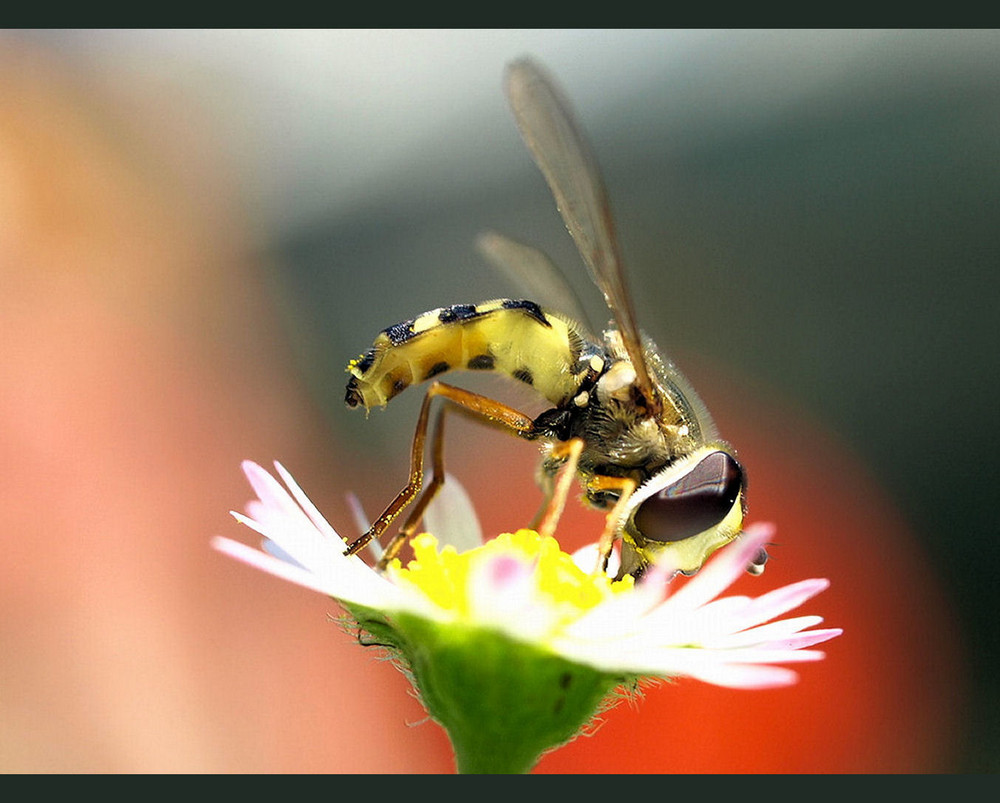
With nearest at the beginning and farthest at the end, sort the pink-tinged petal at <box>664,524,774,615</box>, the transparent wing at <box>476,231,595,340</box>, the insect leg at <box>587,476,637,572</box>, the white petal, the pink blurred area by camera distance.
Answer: the pink-tinged petal at <box>664,524,774,615</box>, the insect leg at <box>587,476,637,572</box>, the white petal, the transparent wing at <box>476,231,595,340</box>, the pink blurred area

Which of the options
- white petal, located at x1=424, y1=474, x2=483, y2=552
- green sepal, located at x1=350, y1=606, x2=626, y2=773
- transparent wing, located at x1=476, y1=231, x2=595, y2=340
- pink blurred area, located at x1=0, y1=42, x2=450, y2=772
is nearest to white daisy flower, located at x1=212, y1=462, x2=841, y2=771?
green sepal, located at x1=350, y1=606, x2=626, y2=773

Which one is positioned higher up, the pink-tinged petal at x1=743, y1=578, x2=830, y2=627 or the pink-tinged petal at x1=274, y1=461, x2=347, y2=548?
the pink-tinged petal at x1=274, y1=461, x2=347, y2=548

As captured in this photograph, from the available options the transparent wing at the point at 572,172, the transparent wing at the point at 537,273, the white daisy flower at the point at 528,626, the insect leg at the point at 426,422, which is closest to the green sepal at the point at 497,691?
the white daisy flower at the point at 528,626

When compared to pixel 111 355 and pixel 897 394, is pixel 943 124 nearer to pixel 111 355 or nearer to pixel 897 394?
pixel 897 394

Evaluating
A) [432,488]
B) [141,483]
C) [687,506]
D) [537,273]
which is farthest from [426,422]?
[141,483]

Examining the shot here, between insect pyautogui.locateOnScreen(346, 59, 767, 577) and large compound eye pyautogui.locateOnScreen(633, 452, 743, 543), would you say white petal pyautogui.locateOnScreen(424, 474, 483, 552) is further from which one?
large compound eye pyautogui.locateOnScreen(633, 452, 743, 543)

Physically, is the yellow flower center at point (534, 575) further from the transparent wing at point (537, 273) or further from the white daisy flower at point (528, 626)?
the transparent wing at point (537, 273)

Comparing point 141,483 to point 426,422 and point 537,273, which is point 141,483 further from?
point 426,422
